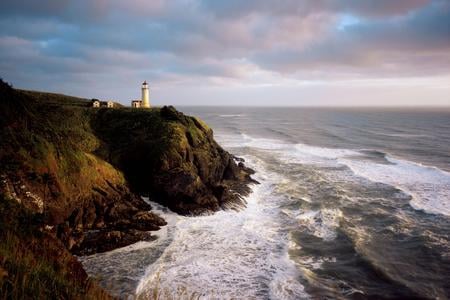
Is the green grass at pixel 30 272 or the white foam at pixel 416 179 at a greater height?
the green grass at pixel 30 272

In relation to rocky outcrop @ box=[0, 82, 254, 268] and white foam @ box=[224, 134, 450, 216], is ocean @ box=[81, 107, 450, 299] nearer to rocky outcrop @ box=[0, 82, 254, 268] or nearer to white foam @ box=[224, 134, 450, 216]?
white foam @ box=[224, 134, 450, 216]

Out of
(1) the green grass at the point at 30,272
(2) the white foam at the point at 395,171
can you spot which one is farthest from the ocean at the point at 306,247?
(1) the green grass at the point at 30,272

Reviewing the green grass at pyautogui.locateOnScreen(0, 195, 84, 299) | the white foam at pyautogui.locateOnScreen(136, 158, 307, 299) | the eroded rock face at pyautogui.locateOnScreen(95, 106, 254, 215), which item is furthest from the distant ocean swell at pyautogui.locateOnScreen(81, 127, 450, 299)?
the green grass at pyautogui.locateOnScreen(0, 195, 84, 299)

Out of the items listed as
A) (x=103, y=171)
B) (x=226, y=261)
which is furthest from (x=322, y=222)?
(x=103, y=171)

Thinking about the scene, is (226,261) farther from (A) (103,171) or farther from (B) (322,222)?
(A) (103,171)

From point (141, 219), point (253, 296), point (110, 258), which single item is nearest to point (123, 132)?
point (141, 219)

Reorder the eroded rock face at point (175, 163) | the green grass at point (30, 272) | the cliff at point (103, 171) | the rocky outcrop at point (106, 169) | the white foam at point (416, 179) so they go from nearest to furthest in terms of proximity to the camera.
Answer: the green grass at point (30, 272)
the cliff at point (103, 171)
the rocky outcrop at point (106, 169)
the eroded rock face at point (175, 163)
the white foam at point (416, 179)

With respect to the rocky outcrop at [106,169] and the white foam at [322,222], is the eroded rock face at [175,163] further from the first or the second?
the white foam at [322,222]

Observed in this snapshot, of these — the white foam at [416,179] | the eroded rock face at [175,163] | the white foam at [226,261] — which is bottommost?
the white foam at [226,261]

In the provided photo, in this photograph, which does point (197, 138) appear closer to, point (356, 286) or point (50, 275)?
point (356, 286)
